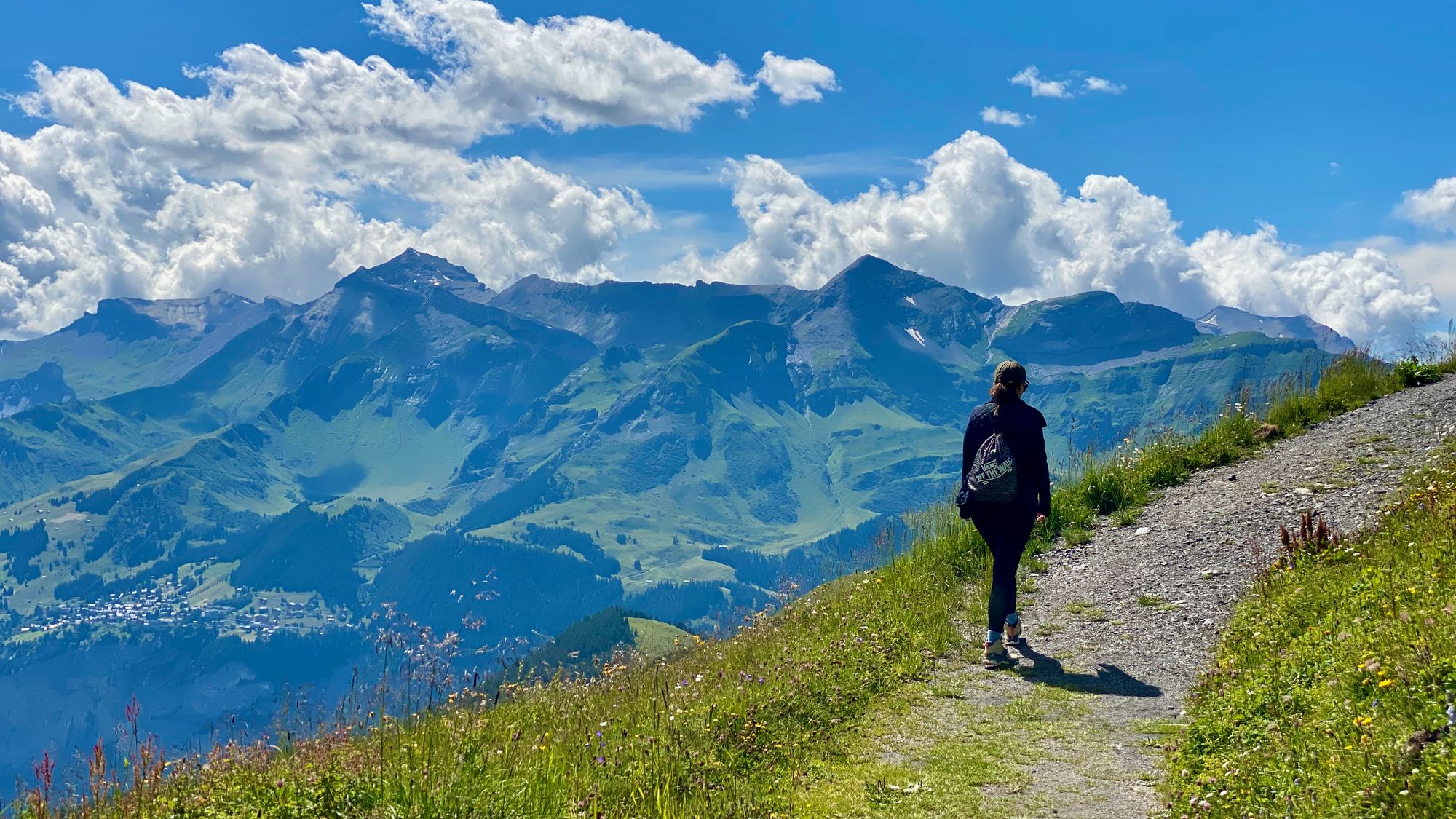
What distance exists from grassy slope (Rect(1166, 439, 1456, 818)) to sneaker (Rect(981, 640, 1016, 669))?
244 cm

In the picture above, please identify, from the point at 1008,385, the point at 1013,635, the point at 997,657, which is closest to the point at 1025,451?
the point at 1008,385

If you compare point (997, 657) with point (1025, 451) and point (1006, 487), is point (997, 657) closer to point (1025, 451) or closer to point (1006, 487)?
point (1006, 487)

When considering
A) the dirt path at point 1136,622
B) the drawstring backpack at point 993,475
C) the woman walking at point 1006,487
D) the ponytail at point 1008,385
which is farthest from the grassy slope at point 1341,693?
the ponytail at point 1008,385

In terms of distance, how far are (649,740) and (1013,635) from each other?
5.66 meters

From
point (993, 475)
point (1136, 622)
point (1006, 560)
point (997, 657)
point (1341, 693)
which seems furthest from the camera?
point (1136, 622)

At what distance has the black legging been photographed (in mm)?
11773

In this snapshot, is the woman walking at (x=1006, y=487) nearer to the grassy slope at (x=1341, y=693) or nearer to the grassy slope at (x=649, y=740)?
the grassy slope at (x=649, y=740)

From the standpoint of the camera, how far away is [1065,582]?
14641mm

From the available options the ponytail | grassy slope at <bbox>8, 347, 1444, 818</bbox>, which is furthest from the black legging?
the ponytail

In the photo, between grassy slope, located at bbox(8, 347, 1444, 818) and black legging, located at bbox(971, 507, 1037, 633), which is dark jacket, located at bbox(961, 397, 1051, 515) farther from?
grassy slope, located at bbox(8, 347, 1444, 818)

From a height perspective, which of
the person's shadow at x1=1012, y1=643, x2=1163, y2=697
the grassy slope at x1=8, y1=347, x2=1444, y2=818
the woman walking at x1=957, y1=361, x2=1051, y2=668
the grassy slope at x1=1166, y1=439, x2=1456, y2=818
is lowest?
the person's shadow at x1=1012, y1=643, x2=1163, y2=697

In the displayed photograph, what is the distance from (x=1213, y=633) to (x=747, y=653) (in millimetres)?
5575

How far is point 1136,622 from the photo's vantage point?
12.4 meters

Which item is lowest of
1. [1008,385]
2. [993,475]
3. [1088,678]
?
[1088,678]
